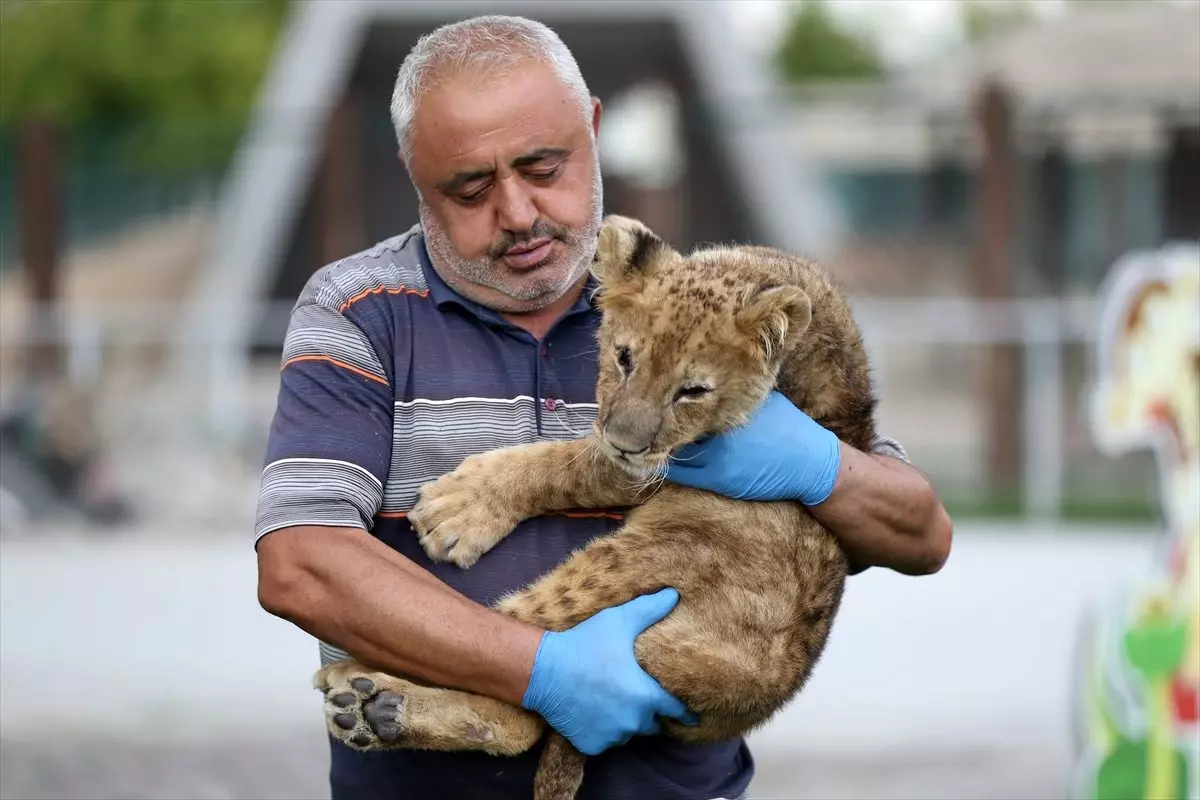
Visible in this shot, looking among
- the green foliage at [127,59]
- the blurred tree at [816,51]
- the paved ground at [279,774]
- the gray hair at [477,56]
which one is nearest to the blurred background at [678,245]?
the paved ground at [279,774]

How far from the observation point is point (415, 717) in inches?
134

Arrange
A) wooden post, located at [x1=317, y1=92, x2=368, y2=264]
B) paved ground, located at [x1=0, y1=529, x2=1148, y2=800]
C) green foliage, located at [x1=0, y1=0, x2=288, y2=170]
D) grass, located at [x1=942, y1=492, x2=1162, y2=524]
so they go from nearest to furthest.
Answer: paved ground, located at [x1=0, y1=529, x2=1148, y2=800]
grass, located at [x1=942, y1=492, x2=1162, y2=524]
wooden post, located at [x1=317, y1=92, x2=368, y2=264]
green foliage, located at [x1=0, y1=0, x2=288, y2=170]

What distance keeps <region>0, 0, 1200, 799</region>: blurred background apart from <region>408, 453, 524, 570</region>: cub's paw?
4426 millimetres

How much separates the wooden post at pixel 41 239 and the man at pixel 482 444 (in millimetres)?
12276

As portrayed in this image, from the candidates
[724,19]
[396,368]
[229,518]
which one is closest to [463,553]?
[396,368]

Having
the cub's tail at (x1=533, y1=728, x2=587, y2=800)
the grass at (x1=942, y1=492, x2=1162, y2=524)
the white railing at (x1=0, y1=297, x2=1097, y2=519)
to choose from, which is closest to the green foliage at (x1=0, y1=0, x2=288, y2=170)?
the white railing at (x1=0, y1=297, x2=1097, y2=519)

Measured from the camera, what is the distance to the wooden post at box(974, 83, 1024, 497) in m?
14.8

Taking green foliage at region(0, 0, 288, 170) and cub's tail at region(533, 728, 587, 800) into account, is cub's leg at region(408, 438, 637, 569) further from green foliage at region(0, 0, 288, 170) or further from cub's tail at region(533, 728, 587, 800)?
green foliage at region(0, 0, 288, 170)

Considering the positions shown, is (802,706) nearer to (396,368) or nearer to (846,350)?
(846,350)

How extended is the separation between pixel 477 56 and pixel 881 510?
57.0 inches

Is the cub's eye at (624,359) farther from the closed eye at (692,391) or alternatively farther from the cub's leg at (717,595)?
the cub's leg at (717,595)

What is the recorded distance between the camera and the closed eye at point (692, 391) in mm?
3691

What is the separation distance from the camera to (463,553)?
3.50 m

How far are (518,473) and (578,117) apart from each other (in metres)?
0.87
